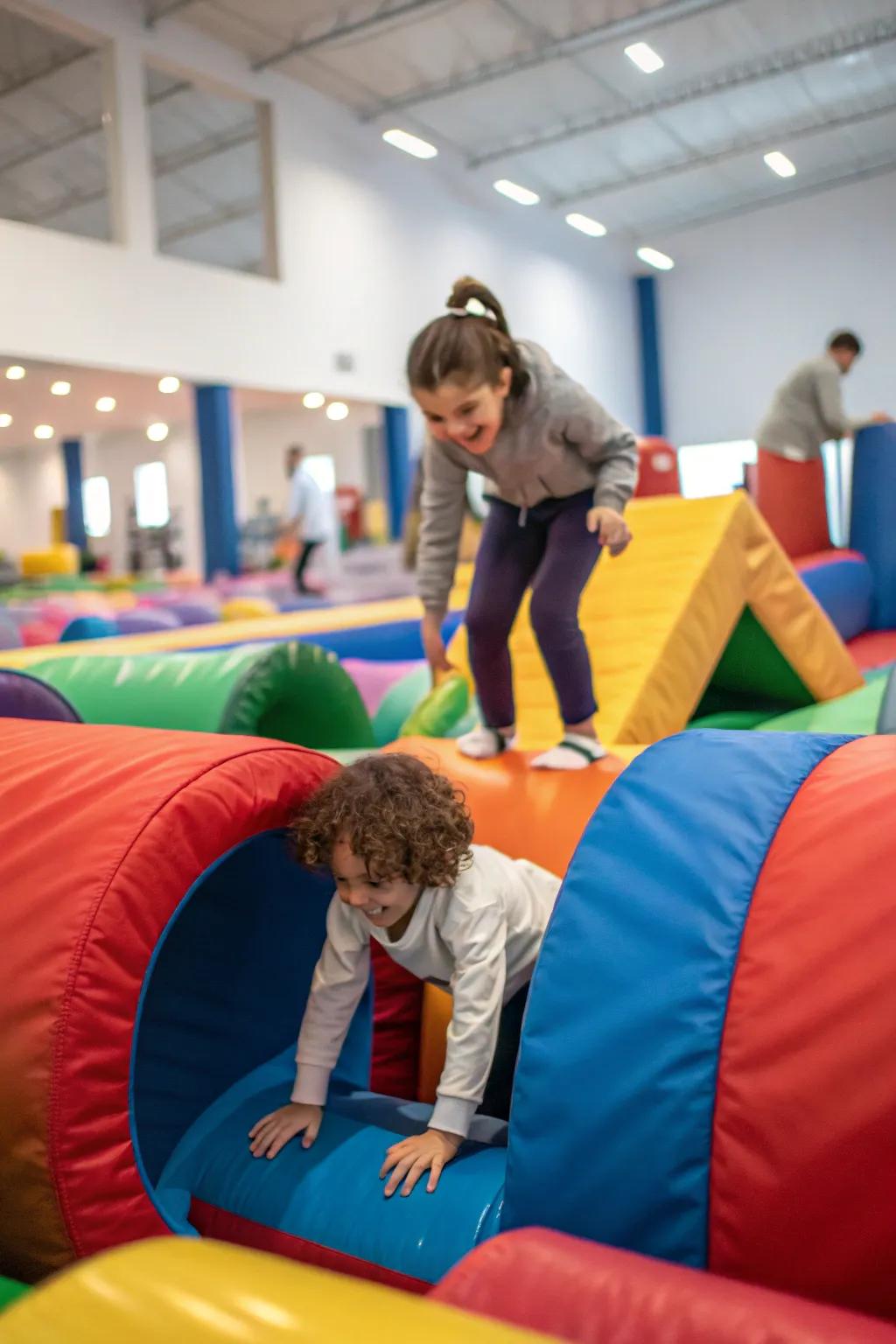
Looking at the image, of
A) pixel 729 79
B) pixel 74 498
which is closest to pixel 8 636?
pixel 729 79

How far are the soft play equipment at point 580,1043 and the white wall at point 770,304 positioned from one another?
13.7 m

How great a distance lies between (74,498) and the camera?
1552 cm

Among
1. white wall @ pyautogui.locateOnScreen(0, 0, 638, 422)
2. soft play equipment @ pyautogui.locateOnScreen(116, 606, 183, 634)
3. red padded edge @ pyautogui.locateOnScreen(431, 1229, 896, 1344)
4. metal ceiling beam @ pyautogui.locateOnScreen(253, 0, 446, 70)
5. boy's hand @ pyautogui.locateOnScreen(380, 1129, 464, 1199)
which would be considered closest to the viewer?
red padded edge @ pyautogui.locateOnScreen(431, 1229, 896, 1344)

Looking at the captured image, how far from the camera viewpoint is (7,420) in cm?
1249

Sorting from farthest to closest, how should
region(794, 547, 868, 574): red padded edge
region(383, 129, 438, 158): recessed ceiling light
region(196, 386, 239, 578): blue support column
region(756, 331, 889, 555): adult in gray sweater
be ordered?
region(383, 129, 438, 158): recessed ceiling light < region(196, 386, 239, 578): blue support column < region(756, 331, 889, 555): adult in gray sweater < region(794, 547, 868, 574): red padded edge

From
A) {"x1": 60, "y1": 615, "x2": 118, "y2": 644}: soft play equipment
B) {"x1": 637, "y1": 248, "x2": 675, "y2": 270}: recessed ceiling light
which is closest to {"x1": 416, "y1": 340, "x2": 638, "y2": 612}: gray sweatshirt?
{"x1": 60, "y1": 615, "x2": 118, "y2": 644}: soft play equipment

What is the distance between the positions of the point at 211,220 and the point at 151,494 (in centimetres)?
472

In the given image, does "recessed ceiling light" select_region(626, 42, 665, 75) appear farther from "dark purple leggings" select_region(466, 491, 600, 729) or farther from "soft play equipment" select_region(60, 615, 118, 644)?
"dark purple leggings" select_region(466, 491, 600, 729)

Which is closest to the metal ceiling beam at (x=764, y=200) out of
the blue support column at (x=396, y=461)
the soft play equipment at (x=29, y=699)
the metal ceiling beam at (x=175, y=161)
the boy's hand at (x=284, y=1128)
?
the blue support column at (x=396, y=461)

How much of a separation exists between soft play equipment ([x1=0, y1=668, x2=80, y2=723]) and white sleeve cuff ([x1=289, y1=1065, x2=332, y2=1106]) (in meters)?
0.91

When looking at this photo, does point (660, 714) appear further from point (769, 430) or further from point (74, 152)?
point (74, 152)

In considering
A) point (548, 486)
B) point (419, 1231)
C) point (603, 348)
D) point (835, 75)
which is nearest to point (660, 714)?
point (548, 486)

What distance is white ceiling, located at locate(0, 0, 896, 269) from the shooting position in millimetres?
9250

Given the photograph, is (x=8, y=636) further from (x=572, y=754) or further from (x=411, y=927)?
(x=411, y=927)
